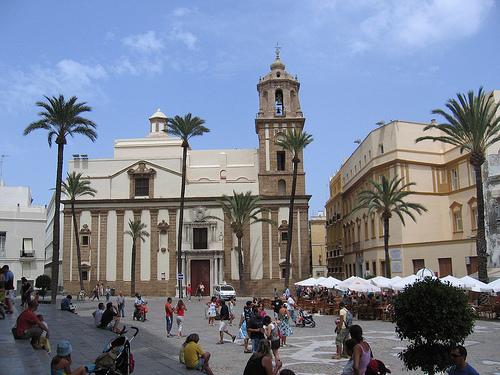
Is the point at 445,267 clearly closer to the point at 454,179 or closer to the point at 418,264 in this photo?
the point at 418,264

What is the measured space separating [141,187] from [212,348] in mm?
35170

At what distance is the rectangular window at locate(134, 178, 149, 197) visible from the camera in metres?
49.7

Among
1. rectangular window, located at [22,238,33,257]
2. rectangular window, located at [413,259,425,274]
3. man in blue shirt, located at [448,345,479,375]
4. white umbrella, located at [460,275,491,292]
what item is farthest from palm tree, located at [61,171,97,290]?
man in blue shirt, located at [448,345,479,375]

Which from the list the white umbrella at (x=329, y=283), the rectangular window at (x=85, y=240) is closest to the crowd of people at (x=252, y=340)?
the white umbrella at (x=329, y=283)

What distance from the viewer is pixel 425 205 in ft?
130

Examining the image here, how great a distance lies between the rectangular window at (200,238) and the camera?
4772 centimetres

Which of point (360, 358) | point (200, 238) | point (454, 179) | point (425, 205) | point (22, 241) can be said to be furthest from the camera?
point (22, 241)

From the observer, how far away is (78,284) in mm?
47156

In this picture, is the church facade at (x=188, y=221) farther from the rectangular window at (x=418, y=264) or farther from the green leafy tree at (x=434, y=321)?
the green leafy tree at (x=434, y=321)

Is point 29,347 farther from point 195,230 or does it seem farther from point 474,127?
point 195,230

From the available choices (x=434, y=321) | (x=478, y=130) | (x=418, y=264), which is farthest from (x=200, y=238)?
(x=434, y=321)

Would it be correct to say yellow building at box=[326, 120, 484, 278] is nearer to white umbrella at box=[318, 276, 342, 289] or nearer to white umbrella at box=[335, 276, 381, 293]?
white umbrella at box=[318, 276, 342, 289]

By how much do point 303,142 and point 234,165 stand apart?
12.4 meters

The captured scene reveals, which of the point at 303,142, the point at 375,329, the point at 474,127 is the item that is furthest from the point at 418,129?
the point at 375,329
